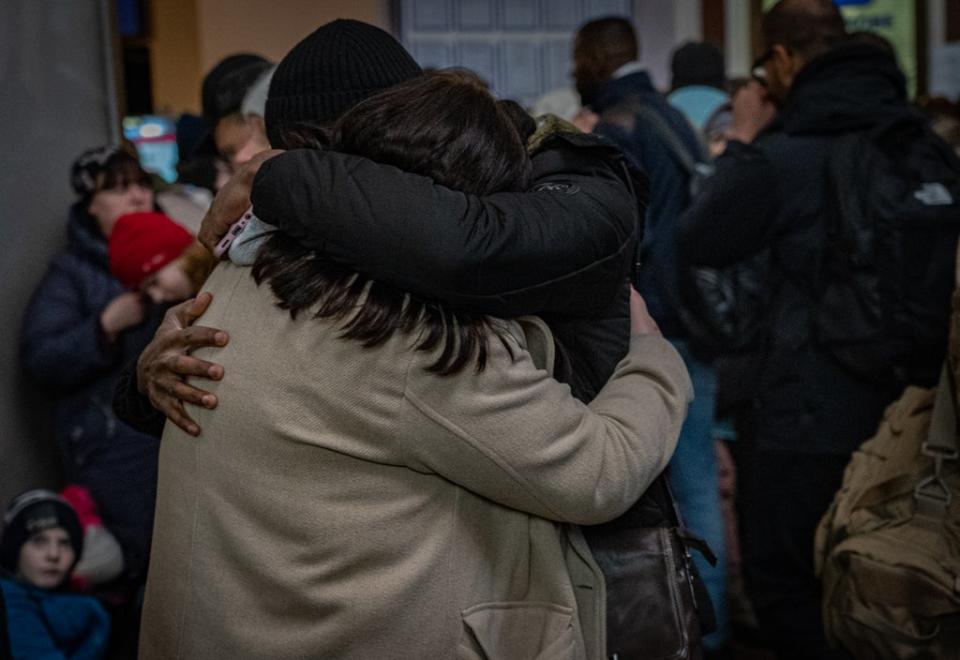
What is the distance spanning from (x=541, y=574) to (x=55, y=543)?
186 cm

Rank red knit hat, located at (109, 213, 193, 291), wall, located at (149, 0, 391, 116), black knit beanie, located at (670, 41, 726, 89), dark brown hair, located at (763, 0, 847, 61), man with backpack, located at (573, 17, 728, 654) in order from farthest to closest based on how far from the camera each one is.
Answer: wall, located at (149, 0, 391, 116) < black knit beanie, located at (670, 41, 726, 89) < man with backpack, located at (573, 17, 728, 654) < dark brown hair, located at (763, 0, 847, 61) < red knit hat, located at (109, 213, 193, 291)

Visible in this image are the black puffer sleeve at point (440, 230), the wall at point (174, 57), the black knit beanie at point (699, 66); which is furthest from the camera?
the wall at point (174, 57)

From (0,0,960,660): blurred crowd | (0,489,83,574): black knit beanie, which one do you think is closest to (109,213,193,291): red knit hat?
(0,489,83,574): black knit beanie

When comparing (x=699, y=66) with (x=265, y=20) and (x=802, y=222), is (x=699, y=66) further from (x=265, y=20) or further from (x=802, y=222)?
(x=265, y=20)

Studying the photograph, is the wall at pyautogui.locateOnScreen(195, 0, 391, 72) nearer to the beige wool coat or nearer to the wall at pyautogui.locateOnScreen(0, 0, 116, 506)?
the wall at pyautogui.locateOnScreen(0, 0, 116, 506)

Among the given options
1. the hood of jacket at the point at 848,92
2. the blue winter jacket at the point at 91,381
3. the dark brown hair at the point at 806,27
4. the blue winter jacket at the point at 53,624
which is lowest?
the blue winter jacket at the point at 53,624

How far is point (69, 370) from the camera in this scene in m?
3.38

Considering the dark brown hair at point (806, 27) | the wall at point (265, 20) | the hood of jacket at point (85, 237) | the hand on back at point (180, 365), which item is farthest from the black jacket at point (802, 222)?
the wall at point (265, 20)

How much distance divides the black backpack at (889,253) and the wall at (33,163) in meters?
2.07

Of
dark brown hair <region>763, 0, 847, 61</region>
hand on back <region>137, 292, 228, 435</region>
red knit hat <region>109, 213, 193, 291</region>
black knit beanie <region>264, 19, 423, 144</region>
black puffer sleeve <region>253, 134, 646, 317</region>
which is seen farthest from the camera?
dark brown hair <region>763, 0, 847, 61</region>

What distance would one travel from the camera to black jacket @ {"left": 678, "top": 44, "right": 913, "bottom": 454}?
3490 millimetres

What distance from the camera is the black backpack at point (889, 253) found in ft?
10.9

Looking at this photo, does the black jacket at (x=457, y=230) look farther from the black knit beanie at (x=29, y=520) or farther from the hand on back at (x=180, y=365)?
the black knit beanie at (x=29, y=520)

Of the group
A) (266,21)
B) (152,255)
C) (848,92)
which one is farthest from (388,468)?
(266,21)
